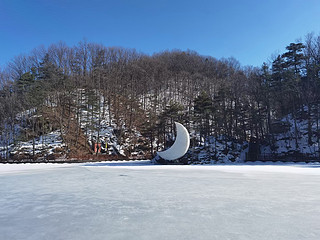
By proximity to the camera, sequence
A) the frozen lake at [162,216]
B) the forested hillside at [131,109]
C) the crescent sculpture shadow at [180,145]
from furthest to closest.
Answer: the forested hillside at [131,109]
the crescent sculpture shadow at [180,145]
the frozen lake at [162,216]

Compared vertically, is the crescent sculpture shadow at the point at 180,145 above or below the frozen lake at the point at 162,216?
above

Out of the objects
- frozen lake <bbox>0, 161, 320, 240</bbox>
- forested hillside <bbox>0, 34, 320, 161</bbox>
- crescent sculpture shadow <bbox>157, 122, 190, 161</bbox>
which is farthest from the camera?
forested hillside <bbox>0, 34, 320, 161</bbox>

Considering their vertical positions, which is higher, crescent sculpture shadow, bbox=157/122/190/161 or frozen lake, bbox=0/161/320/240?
crescent sculpture shadow, bbox=157/122/190/161

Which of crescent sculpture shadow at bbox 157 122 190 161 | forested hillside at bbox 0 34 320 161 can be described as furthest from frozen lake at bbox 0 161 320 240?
forested hillside at bbox 0 34 320 161

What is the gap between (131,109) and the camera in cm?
3488

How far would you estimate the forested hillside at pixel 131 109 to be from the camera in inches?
955

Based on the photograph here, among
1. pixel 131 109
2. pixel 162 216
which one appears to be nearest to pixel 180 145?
pixel 162 216

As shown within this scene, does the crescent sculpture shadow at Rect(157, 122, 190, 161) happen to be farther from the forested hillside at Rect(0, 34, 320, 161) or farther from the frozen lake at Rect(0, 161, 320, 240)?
the frozen lake at Rect(0, 161, 320, 240)

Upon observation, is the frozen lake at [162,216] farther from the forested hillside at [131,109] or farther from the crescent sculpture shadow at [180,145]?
the forested hillside at [131,109]

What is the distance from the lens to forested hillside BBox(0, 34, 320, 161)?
2425cm

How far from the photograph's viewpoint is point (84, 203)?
4156 mm

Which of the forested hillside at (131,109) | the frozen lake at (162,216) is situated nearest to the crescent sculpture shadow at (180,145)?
the forested hillside at (131,109)

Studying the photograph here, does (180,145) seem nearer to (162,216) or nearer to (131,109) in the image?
(162,216)

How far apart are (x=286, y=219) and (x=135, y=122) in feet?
108
